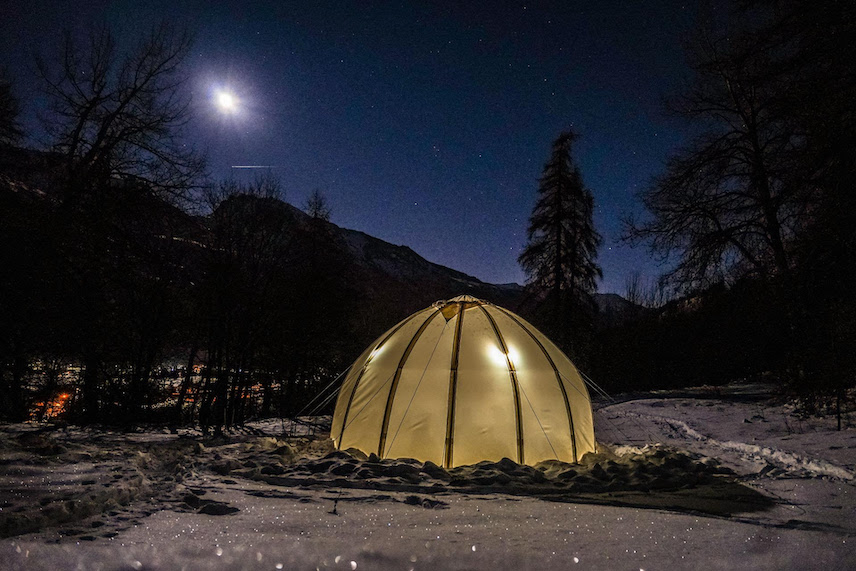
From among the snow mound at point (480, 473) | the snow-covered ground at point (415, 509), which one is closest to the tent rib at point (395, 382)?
the snow mound at point (480, 473)

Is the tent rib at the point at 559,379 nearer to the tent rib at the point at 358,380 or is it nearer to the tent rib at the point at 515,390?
the tent rib at the point at 515,390

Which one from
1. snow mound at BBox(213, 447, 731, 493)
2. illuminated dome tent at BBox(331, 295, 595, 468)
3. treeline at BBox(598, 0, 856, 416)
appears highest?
treeline at BBox(598, 0, 856, 416)

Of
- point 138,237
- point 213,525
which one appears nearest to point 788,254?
point 213,525

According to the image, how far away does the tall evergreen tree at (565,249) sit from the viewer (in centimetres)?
1872

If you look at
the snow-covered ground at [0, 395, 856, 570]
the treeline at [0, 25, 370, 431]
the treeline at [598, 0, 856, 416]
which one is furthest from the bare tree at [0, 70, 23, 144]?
the treeline at [598, 0, 856, 416]

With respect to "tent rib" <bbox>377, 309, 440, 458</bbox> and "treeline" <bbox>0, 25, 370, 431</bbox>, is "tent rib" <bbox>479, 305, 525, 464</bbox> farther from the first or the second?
"treeline" <bbox>0, 25, 370, 431</bbox>

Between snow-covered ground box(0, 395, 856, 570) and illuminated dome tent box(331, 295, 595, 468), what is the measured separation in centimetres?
43

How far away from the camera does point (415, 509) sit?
3.32m

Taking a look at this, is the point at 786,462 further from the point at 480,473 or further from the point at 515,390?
the point at 480,473

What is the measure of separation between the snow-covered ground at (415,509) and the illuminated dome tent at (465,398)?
43 cm

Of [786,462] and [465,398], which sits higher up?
[465,398]

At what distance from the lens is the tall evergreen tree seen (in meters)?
18.7

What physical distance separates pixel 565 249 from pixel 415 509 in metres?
17.3

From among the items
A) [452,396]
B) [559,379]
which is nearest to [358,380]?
[452,396]
